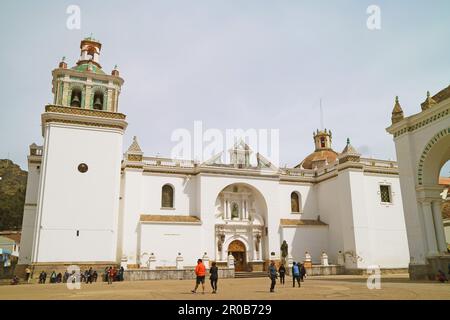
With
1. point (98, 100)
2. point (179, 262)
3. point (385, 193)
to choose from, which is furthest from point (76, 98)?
point (385, 193)

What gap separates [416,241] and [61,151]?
1924cm

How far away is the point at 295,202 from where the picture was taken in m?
30.8

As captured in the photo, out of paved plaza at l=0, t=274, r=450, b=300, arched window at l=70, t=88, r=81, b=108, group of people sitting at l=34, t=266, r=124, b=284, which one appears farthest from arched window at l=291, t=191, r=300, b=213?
arched window at l=70, t=88, r=81, b=108

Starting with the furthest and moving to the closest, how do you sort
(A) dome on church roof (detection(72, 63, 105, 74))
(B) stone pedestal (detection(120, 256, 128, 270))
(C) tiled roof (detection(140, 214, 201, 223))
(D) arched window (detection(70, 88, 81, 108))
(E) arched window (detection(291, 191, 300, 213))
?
1. (E) arched window (detection(291, 191, 300, 213))
2. (C) tiled roof (detection(140, 214, 201, 223))
3. (A) dome on church roof (detection(72, 63, 105, 74))
4. (D) arched window (detection(70, 88, 81, 108))
5. (B) stone pedestal (detection(120, 256, 128, 270))

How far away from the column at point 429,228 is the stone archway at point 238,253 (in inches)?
569

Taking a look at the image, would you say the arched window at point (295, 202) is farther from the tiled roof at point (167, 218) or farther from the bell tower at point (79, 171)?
the bell tower at point (79, 171)

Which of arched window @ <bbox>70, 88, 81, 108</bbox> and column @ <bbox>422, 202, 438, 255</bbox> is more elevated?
arched window @ <bbox>70, 88, 81, 108</bbox>

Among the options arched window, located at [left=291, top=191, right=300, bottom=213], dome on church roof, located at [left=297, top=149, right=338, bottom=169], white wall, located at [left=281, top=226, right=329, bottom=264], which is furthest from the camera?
dome on church roof, located at [left=297, top=149, right=338, bottom=169]

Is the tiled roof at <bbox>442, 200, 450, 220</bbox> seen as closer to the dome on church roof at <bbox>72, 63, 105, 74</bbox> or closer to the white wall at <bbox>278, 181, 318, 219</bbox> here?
the white wall at <bbox>278, 181, 318, 219</bbox>

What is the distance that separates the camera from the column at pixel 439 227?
15.9m

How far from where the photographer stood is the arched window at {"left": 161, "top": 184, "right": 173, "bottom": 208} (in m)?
26.6

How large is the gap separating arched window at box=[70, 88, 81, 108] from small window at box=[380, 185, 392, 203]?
2288cm

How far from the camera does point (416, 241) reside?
53.5 feet

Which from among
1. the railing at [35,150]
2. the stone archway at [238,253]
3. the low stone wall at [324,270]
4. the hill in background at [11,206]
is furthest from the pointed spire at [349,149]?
the hill in background at [11,206]
